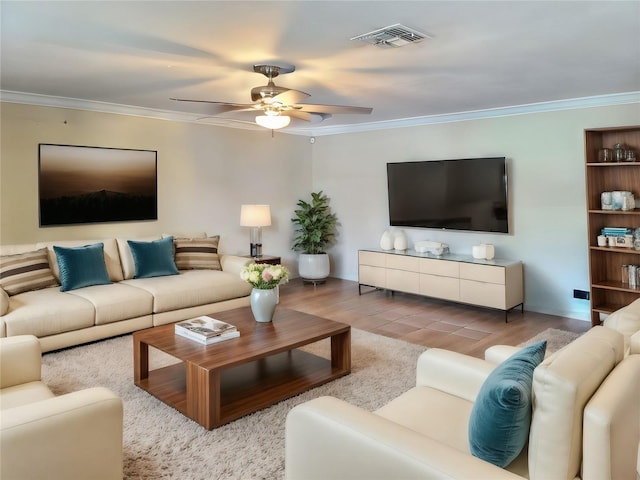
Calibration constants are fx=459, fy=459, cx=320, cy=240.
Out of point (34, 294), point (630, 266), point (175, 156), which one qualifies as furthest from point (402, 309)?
point (34, 294)

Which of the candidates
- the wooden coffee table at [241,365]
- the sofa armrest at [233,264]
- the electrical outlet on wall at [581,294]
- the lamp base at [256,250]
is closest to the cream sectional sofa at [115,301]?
the sofa armrest at [233,264]

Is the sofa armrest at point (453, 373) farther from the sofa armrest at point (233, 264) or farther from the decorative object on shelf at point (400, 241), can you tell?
the decorative object on shelf at point (400, 241)

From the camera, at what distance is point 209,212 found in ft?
19.9

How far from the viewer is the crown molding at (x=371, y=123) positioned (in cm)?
453

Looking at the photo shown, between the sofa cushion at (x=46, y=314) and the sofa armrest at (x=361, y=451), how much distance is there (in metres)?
2.85

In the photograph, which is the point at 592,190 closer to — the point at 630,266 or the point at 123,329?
the point at 630,266

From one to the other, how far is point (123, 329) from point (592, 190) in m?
4.67

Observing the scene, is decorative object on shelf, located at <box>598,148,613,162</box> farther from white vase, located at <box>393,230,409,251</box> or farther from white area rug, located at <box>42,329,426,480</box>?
white area rug, located at <box>42,329,426,480</box>

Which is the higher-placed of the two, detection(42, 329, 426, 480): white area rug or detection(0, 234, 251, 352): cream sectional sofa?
detection(0, 234, 251, 352): cream sectional sofa

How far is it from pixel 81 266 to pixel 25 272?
45 centimetres

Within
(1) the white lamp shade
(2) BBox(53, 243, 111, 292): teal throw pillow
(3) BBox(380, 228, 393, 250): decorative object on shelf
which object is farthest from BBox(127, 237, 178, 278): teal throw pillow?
(3) BBox(380, 228, 393, 250): decorative object on shelf

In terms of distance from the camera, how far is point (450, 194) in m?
5.72

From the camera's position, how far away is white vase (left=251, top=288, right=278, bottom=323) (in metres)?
3.43

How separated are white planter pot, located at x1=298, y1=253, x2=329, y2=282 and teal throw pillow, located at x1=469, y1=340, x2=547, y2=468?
5199mm
